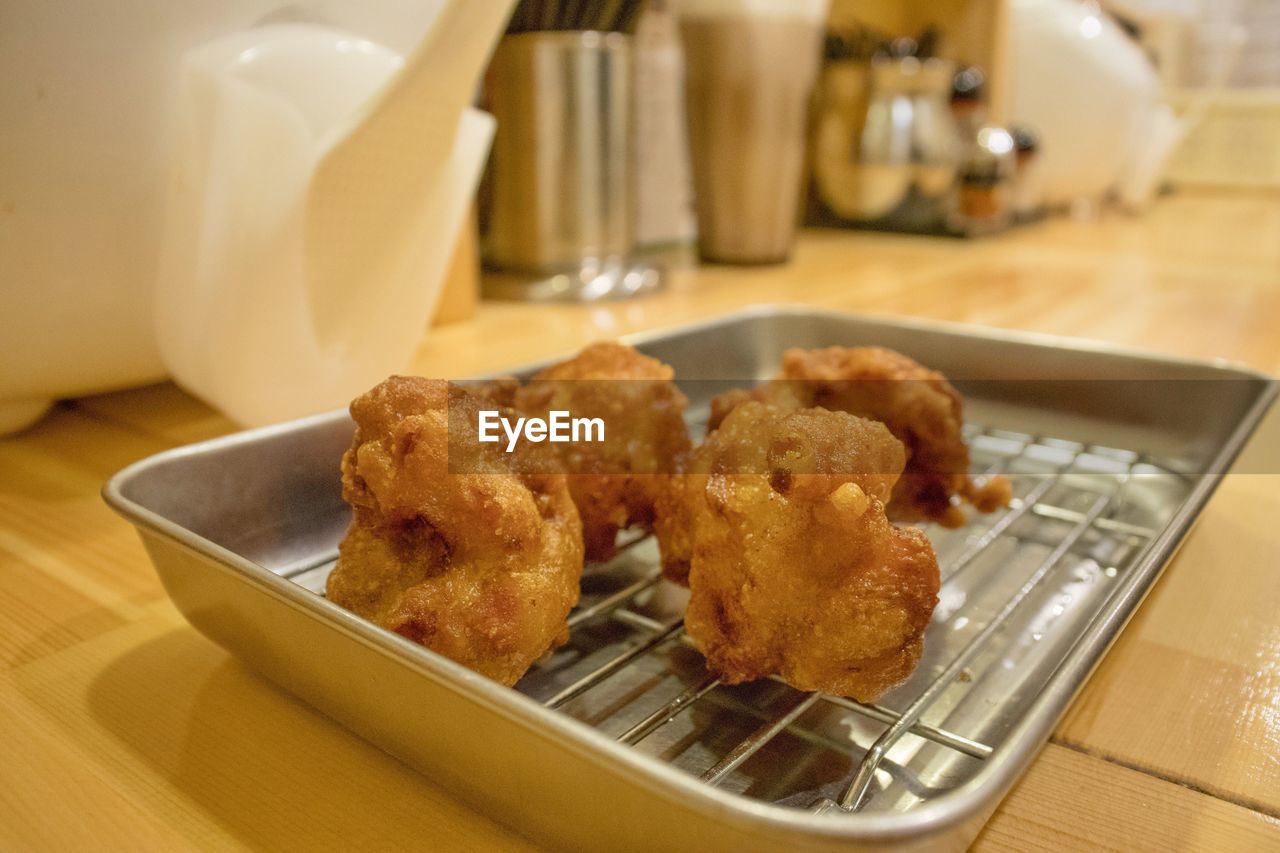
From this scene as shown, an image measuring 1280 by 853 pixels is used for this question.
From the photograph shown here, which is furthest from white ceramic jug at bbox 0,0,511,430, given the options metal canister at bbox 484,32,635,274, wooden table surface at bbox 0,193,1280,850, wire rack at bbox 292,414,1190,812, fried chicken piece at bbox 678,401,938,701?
metal canister at bbox 484,32,635,274

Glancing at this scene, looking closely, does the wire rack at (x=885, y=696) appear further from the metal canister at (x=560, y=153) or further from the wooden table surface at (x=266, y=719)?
the metal canister at (x=560, y=153)

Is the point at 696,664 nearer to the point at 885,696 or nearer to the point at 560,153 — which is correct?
the point at 885,696

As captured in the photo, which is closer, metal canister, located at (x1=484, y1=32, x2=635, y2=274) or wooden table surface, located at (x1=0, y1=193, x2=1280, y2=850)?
wooden table surface, located at (x1=0, y1=193, x2=1280, y2=850)

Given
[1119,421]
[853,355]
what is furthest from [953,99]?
[853,355]

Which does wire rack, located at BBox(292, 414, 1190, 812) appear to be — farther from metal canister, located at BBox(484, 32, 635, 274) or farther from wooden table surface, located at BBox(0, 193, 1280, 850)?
metal canister, located at BBox(484, 32, 635, 274)

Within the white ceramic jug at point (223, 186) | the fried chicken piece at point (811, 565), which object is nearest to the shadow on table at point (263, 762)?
the fried chicken piece at point (811, 565)

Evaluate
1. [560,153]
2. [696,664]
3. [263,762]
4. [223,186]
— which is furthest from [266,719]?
[560,153]

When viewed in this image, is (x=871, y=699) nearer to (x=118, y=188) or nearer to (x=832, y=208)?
(x=118, y=188)
